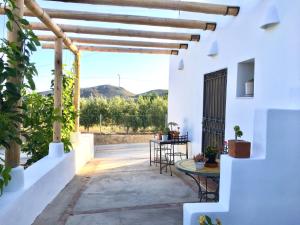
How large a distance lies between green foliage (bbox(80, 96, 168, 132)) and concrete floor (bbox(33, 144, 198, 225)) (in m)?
7.37

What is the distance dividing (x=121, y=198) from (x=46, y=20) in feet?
9.17

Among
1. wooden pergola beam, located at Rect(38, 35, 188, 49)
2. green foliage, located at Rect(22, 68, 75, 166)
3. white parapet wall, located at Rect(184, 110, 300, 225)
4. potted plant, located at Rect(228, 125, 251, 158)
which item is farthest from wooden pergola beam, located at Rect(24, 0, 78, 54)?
white parapet wall, located at Rect(184, 110, 300, 225)

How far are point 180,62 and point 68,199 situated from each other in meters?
4.25

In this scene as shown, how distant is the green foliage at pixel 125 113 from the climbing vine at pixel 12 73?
10.8 meters

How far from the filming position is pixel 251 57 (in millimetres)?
3838

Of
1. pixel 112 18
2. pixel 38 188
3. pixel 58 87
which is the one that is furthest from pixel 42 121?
pixel 112 18

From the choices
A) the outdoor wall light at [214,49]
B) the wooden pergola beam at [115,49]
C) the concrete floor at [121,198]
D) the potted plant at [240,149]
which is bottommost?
the concrete floor at [121,198]

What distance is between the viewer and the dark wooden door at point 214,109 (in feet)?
15.8

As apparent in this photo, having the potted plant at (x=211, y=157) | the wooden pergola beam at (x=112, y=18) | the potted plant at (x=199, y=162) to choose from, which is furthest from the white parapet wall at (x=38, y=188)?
the wooden pergola beam at (x=112, y=18)

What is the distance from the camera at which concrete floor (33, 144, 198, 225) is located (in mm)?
3414

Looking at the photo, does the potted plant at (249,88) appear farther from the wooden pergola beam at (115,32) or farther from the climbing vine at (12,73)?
the climbing vine at (12,73)

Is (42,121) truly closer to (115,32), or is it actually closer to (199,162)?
(115,32)

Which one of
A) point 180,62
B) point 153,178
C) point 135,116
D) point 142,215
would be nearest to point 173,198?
point 142,215

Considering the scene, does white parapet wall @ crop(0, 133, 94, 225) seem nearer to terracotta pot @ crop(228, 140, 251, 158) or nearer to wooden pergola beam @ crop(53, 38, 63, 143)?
wooden pergola beam @ crop(53, 38, 63, 143)
